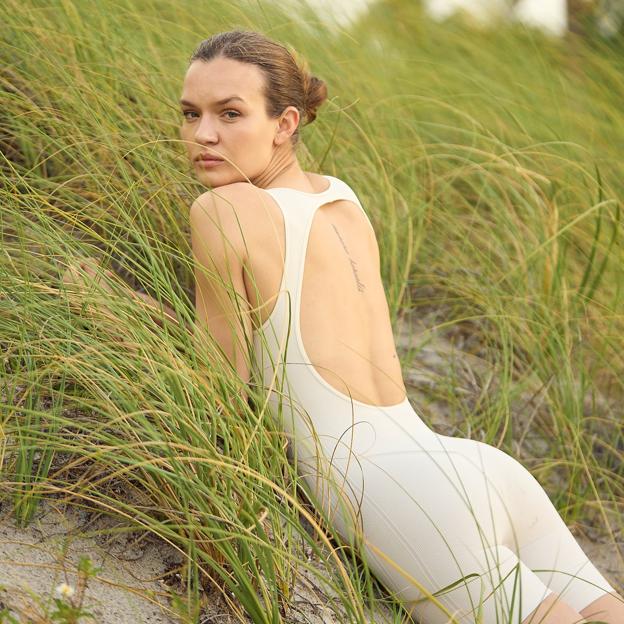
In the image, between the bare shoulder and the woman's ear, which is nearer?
the bare shoulder

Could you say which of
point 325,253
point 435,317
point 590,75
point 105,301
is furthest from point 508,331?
point 590,75

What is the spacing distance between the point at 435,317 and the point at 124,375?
1.78 metres

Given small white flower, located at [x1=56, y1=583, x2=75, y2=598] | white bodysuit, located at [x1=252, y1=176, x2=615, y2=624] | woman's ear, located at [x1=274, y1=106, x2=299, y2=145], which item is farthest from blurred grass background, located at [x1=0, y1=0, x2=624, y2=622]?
woman's ear, located at [x1=274, y1=106, x2=299, y2=145]

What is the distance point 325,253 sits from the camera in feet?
7.72

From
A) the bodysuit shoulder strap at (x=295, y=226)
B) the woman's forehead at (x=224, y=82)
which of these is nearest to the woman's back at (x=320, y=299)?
the bodysuit shoulder strap at (x=295, y=226)

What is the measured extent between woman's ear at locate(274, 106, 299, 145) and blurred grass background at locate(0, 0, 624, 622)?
1.01 feet

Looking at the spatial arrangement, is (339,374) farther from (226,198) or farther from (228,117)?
(228,117)

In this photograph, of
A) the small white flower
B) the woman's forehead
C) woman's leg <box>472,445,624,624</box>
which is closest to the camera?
the small white flower

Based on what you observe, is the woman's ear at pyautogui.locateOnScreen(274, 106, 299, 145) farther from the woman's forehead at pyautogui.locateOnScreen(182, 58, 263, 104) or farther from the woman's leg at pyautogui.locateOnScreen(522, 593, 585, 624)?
the woman's leg at pyautogui.locateOnScreen(522, 593, 585, 624)

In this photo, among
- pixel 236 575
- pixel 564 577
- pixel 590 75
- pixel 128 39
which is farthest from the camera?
pixel 590 75

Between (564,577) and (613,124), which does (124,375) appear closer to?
(564,577)

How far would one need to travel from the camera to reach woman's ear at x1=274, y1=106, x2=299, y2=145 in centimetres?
250

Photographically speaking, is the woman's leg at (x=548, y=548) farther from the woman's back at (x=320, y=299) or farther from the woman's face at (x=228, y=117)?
the woman's face at (x=228, y=117)

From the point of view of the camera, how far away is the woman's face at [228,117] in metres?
2.41
